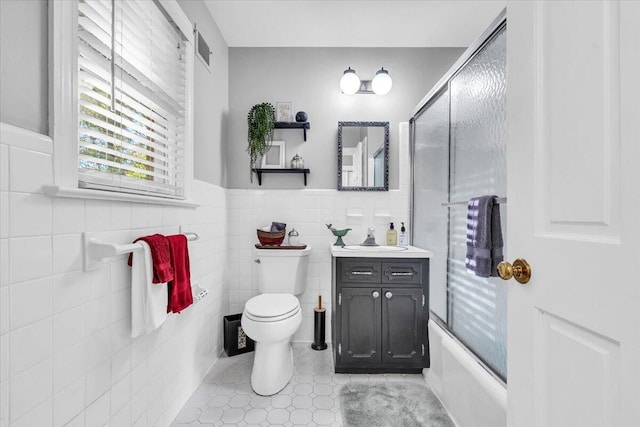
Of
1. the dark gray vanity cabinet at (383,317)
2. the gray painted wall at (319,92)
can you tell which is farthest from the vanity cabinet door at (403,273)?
the gray painted wall at (319,92)

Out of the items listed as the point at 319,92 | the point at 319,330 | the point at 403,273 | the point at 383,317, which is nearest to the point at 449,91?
the point at 319,92

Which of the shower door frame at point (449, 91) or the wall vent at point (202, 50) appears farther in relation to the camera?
the wall vent at point (202, 50)

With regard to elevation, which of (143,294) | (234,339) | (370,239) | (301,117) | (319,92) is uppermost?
(319,92)

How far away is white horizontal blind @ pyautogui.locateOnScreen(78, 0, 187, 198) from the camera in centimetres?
99

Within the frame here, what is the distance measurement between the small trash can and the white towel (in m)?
1.12

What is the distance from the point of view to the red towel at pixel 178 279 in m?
1.27

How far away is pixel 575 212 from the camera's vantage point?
607 mm

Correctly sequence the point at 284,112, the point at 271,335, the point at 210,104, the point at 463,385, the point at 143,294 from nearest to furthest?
1. the point at 143,294
2. the point at 463,385
3. the point at 271,335
4. the point at 210,104
5. the point at 284,112

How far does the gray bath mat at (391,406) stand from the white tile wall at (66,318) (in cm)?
98

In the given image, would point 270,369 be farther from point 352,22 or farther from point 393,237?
point 352,22

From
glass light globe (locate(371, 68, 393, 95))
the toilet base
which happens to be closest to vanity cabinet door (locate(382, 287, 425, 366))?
the toilet base

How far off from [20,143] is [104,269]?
0.48 meters

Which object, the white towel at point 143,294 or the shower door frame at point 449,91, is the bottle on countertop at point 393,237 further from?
the white towel at point 143,294

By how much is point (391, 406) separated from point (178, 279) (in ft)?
4.44
